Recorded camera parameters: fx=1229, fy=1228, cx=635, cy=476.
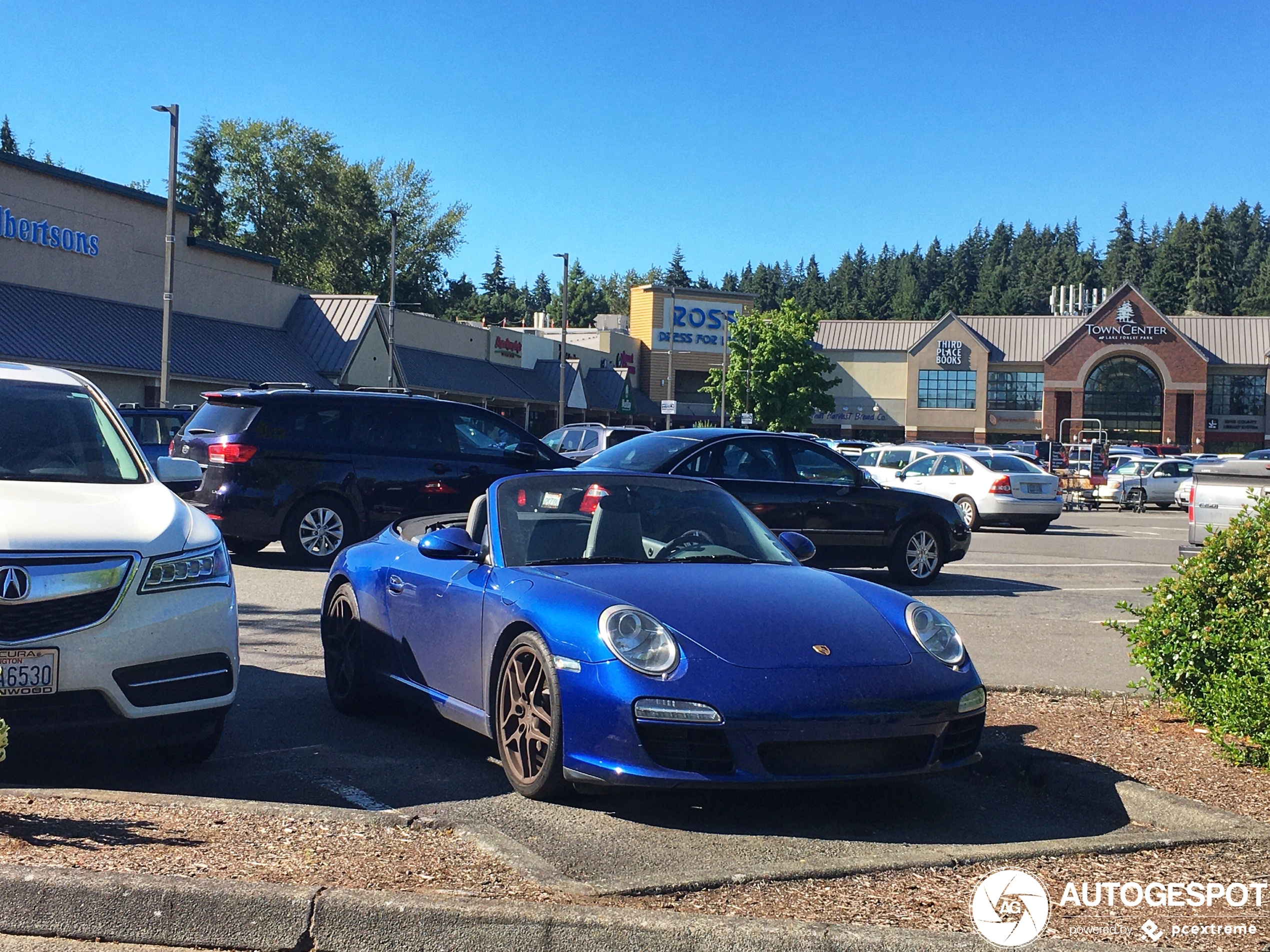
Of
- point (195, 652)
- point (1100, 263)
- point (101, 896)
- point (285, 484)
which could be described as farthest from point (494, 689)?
point (1100, 263)

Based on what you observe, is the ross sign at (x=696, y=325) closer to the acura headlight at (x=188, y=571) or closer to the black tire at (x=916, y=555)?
the black tire at (x=916, y=555)

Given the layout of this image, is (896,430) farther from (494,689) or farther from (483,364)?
(494,689)

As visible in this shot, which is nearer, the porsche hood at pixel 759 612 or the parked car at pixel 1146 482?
the porsche hood at pixel 759 612

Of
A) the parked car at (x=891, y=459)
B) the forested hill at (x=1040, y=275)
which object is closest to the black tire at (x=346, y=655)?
the parked car at (x=891, y=459)

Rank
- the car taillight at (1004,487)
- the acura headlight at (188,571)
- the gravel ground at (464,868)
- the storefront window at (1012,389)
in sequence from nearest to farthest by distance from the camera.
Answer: the gravel ground at (464,868), the acura headlight at (188,571), the car taillight at (1004,487), the storefront window at (1012,389)

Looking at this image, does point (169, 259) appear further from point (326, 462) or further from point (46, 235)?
point (326, 462)

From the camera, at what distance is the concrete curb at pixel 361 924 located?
11.1ft

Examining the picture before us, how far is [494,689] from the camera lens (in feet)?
17.3

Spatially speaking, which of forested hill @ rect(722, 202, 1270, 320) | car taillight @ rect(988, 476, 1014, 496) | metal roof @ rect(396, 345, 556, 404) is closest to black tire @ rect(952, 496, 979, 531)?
car taillight @ rect(988, 476, 1014, 496)

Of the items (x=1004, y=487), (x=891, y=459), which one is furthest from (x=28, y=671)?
(x=891, y=459)

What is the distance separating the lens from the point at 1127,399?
83.9m

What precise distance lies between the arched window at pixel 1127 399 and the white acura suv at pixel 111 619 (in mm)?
84413

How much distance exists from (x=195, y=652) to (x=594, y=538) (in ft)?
6.01

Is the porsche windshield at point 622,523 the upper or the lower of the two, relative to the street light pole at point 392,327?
lower
